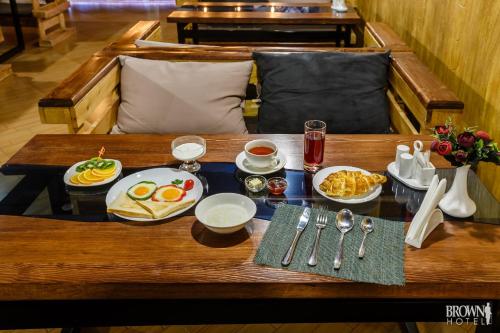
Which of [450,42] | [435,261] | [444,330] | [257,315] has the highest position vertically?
[450,42]

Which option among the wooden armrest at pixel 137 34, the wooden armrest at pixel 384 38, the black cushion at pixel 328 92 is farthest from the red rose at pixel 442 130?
the wooden armrest at pixel 137 34

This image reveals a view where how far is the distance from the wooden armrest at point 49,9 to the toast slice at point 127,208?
5400 mm

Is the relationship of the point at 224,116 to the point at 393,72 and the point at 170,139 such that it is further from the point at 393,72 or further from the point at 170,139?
the point at 393,72

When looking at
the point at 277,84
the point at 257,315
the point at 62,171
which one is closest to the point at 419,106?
the point at 277,84

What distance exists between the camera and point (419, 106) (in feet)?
6.28

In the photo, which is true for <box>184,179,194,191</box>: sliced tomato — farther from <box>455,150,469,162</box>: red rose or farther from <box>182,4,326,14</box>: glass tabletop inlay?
<box>182,4,326,14</box>: glass tabletop inlay

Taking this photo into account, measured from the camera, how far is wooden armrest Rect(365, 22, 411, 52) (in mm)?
2428

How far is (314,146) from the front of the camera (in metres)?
1.52

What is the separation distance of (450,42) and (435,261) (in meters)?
1.47

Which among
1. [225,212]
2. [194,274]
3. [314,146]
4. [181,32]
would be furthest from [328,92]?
[181,32]

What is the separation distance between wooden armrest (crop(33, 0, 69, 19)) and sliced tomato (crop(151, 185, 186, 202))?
5383mm

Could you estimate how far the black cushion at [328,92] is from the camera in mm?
2240

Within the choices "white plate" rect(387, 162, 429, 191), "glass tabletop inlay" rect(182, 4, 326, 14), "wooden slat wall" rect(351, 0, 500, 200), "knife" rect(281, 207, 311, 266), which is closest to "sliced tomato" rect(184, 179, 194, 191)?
"knife" rect(281, 207, 311, 266)

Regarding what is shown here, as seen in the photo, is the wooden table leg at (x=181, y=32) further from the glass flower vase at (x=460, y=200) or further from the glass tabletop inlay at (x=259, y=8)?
the glass flower vase at (x=460, y=200)
